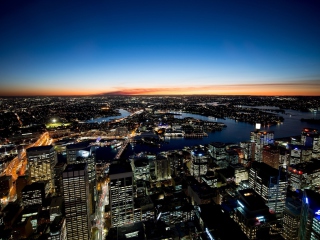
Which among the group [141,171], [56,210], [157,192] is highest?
[56,210]

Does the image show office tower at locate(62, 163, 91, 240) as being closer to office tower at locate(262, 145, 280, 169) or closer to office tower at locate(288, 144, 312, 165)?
office tower at locate(262, 145, 280, 169)

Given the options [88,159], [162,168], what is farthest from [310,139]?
[88,159]

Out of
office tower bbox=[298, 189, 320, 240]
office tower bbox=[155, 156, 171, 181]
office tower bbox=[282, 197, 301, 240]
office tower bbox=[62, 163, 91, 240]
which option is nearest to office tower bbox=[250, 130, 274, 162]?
office tower bbox=[155, 156, 171, 181]

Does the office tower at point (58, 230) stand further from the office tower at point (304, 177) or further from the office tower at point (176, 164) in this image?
the office tower at point (304, 177)

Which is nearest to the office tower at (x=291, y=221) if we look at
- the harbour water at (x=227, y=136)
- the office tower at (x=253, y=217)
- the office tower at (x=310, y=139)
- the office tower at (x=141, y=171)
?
the office tower at (x=253, y=217)

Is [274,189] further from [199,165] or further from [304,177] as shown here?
[199,165]

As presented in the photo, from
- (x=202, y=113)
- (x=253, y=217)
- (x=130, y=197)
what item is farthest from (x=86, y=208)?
(x=202, y=113)

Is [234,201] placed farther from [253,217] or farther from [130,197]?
[130,197]
